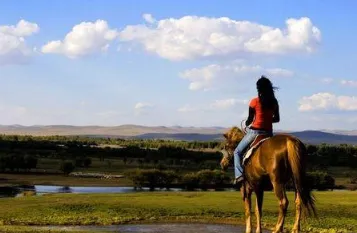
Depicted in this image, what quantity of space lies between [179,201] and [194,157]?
320ft

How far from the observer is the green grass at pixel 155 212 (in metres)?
30.0

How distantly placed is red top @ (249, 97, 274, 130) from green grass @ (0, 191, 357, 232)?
14356 millimetres

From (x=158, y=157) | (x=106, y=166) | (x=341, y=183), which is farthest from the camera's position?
→ (x=158, y=157)

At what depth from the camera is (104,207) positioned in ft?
115

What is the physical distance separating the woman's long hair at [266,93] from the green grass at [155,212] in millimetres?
14677

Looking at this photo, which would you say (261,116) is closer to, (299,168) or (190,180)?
(299,168)

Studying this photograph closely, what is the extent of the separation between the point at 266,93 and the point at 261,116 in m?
0.65

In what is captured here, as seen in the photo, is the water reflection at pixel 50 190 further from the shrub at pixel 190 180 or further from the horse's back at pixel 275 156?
the horse's back at pixel 275 156

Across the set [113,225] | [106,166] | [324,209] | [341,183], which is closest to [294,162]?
[113,225]

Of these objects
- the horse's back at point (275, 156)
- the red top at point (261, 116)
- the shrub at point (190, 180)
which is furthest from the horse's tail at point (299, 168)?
the shrub at point (190, 180)

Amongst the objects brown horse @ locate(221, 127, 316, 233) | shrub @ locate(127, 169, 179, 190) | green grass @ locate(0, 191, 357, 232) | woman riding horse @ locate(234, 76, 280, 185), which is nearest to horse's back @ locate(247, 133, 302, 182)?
brown horse @ locate(221, 127, 316, 233)

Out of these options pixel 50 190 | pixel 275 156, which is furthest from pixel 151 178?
pixel 275 156

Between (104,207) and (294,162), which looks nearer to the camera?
(294,162)

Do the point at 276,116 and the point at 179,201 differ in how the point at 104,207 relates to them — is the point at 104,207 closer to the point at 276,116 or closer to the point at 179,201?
the point at 179,201
